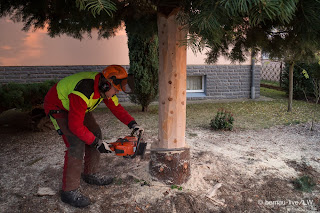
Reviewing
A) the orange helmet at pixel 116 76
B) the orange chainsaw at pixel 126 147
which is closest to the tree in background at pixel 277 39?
the orange helmet at pixel 116 76

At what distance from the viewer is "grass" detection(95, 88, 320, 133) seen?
257 inches

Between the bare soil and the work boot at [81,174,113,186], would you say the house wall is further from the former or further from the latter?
the work boot at [81,174,113,186]

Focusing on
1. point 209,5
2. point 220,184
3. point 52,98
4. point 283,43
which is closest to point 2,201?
point 52,98

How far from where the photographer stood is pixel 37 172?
12.6 ft

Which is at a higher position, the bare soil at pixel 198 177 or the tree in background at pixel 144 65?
the tree in background at pixel 144 65

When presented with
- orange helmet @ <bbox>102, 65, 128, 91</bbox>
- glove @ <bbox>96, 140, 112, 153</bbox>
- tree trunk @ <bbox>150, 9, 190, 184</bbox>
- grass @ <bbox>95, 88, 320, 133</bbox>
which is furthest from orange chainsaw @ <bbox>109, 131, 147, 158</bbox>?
grass @ <bbox>95, 88, 320, 133</bbox>

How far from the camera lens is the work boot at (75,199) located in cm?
290

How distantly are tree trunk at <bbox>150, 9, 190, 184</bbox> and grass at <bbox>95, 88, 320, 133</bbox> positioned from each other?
2663mm

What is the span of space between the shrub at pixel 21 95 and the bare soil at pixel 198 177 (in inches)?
28.3

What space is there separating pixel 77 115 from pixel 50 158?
212cm

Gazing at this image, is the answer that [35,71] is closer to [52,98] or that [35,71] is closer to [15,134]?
[15,134]

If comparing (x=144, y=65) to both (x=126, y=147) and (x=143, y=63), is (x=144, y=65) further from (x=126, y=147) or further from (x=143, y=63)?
(x=126, y=147)

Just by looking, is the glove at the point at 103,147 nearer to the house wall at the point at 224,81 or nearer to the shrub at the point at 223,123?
the shrub at the point at 223,123

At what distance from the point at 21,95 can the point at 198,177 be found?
3.44 m
